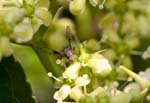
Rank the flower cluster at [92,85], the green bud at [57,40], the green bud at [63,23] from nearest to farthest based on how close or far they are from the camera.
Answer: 1. the flower cluster at [92,85]
2. the green bud at [57,40]
3. the green bud at [63,23]

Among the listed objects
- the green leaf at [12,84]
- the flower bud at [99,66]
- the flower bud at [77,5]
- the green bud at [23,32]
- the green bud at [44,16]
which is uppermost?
the flower bud at [77,5]

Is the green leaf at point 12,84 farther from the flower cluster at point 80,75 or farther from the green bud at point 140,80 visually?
the green bud at point 140,80

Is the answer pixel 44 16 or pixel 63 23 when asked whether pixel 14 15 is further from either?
pixel 63 23

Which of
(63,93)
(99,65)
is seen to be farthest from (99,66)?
(63,93)

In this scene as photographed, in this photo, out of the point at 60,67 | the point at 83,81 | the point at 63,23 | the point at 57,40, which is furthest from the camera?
the point at 63,23

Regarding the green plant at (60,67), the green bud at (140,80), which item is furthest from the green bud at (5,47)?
the green bud at (140,80)

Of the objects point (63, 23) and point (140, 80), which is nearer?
point (140, 80)

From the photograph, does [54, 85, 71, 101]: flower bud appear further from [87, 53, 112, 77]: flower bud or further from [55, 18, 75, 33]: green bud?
[55, 18, 75, 33]: green bud
